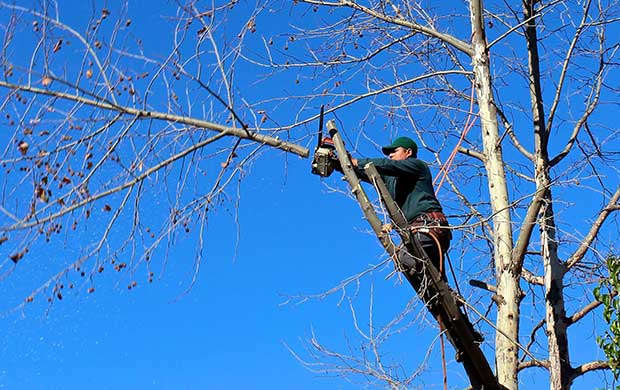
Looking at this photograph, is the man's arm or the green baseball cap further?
the green baseball cap

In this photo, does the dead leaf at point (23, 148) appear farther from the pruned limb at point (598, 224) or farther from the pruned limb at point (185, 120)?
the pruned limb at point (598, 224)

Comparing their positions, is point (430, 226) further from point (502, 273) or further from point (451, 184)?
point (451, 184)

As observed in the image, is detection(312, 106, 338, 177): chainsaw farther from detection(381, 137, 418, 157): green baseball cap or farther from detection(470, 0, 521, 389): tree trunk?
detection(470, 0, 521, 389): tree trunk

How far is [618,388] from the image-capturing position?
679 centimetres

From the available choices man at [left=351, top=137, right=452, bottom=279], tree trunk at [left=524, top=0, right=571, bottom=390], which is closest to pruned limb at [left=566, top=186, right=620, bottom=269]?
tree trunk at [left=524, top=0, right=571, bottom=390]

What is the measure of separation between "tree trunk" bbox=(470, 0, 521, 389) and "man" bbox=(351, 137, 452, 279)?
64 centimetres

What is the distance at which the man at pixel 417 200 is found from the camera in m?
6.58

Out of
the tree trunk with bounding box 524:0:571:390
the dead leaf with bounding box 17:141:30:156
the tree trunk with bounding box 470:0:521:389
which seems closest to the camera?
the dead leaf with bounding box 17:141:30:156

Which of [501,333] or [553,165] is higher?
[553,165]

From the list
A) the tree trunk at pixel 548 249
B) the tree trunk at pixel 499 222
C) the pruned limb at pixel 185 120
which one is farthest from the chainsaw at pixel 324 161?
the tree trunk at pixel 548 249

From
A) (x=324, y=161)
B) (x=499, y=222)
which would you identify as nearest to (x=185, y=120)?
(x=324, y=161)

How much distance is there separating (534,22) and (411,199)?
2.44 meters

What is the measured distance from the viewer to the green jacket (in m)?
6.68

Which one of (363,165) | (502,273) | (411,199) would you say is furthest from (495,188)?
(363,165)
